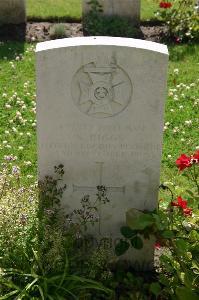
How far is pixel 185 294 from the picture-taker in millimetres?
4129

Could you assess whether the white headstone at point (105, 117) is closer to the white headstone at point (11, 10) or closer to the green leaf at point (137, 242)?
the green leaf at point (137, 242)

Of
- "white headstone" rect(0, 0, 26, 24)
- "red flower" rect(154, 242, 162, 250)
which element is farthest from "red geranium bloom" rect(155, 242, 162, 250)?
"white headstone" rect(0, 0, 26, 24)

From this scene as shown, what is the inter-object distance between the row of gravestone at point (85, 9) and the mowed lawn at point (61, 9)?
0.42 metres

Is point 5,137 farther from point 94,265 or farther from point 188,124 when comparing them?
point 94,265

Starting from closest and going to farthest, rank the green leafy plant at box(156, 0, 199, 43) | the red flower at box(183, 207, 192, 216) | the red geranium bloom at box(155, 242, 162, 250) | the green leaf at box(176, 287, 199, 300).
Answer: the green leaf at box(176, 287, 199, 300) < the red flower at box(183, 207, 192, 216) < the red geranium bloom at box(155, 242, 162, 250) < the green leafy plant at box(156, 0, 199, 43)

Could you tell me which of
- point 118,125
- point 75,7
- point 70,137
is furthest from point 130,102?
point 75,7

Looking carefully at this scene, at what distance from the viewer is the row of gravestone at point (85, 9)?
10.3 meters

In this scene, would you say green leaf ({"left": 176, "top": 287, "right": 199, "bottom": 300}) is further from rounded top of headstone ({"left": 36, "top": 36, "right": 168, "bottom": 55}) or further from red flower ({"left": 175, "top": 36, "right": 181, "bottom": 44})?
red flower ({"left": 175, "top": 36, "right": 181, "bottom": 44})

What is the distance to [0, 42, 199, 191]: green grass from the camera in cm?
655

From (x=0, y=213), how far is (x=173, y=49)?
19.4 feet

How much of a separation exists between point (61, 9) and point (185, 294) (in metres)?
8.02

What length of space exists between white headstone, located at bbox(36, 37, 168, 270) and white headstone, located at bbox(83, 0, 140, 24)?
235 inches

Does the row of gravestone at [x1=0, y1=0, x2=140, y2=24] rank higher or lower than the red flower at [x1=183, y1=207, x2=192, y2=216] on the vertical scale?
higher

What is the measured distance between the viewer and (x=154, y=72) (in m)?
4.38
